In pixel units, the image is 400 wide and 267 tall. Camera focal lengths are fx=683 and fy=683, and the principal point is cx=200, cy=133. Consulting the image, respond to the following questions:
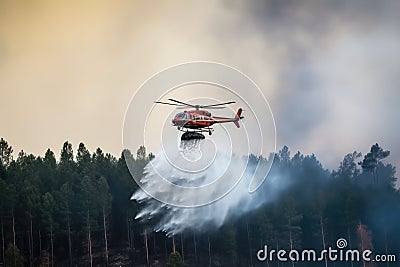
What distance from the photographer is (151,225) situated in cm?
8888

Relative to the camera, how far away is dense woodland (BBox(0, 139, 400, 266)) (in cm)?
8794

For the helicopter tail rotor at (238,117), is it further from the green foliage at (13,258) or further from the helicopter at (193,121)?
the green foliage at (13,258)

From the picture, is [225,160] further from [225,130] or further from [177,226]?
[225,130]

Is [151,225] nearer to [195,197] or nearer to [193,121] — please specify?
[195,197]

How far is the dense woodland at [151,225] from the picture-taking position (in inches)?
3462

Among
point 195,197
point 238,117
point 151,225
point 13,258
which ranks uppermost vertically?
point 238,117

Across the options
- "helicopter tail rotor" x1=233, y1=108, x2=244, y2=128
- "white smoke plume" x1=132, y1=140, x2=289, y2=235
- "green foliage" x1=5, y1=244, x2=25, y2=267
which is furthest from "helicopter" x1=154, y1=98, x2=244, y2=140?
"green foliage" x1=5, y1=244, x2=25, y2=267

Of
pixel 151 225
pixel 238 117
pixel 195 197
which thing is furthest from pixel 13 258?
pixel 238 117

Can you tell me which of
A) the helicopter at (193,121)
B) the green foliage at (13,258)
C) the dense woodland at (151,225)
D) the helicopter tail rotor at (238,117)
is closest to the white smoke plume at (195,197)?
the dense woodland at (151,225)

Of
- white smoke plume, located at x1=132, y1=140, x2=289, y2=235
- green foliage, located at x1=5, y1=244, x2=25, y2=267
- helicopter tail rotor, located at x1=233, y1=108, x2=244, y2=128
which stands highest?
helicopter tail rotor, located at x1=233, y1=108, x2=244, y2=128

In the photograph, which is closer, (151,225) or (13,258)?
(13,258)

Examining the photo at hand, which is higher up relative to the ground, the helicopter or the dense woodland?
the helicopter

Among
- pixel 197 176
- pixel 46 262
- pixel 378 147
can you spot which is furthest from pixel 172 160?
pixel 378 147

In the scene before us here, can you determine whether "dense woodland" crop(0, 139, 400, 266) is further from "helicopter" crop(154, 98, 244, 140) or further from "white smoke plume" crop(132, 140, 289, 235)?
"helicopter" crop(154, 98, 244, 140)
